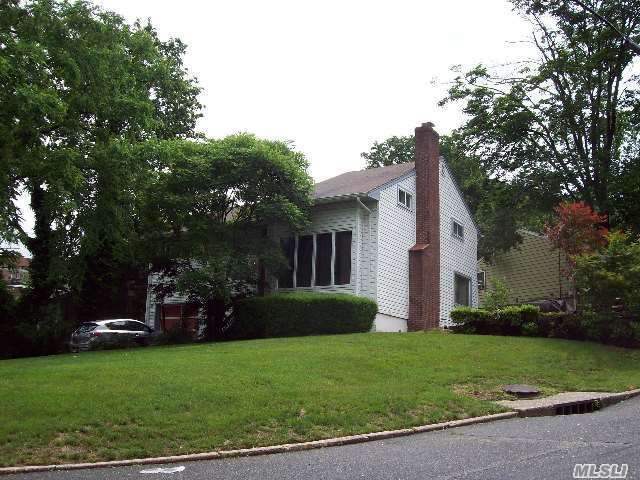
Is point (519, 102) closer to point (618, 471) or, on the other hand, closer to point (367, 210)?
point (367, 210)

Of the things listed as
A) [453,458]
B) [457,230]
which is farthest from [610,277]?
[453,458]

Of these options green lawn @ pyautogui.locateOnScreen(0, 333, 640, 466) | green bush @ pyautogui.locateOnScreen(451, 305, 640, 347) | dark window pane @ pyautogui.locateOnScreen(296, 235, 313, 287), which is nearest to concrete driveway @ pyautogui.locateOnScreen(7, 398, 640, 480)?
green lawn @ pyautogui.locateOnScreen(0, 333, 640, 466)

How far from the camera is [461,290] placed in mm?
30438

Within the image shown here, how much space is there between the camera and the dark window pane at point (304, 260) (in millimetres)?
25344

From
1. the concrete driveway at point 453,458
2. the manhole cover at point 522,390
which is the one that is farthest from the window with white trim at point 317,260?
the concrete driveway at point 453,458

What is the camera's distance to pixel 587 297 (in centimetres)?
1958

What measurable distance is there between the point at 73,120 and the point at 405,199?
12.3 meters

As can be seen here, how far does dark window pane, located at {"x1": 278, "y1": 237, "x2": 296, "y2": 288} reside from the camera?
25.7 metres

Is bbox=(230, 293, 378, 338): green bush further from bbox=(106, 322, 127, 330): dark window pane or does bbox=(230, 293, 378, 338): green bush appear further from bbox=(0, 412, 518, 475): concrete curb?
bbox=(0, 412, 518, 475): concrete curb

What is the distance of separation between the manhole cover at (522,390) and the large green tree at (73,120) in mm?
12012

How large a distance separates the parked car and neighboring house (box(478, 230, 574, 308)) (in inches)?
832

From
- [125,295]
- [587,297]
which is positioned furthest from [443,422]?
[125,295]

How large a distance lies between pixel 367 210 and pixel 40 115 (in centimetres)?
1172

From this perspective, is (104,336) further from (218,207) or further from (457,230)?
(457,230)
